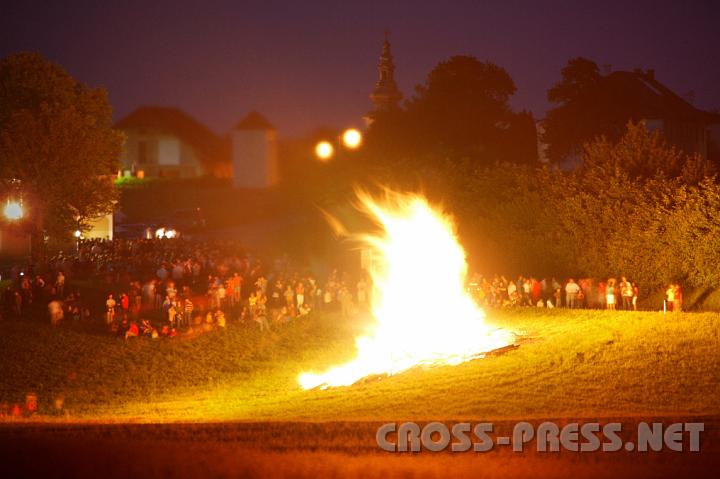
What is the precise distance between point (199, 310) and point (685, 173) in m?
20.7

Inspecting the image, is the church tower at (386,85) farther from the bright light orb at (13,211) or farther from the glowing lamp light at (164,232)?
the bright light orb at (13,211)

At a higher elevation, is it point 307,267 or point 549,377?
point 307,267

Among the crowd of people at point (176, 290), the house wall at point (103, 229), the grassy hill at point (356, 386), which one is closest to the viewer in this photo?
the grassy hill at point (356, 386)

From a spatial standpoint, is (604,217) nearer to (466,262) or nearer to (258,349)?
(466,262)

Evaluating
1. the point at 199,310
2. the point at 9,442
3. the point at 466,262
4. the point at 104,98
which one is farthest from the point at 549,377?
the point at 104,98

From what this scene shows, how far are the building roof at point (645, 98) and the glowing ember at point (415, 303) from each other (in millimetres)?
19069

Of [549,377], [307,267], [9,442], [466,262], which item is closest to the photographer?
[9,442]

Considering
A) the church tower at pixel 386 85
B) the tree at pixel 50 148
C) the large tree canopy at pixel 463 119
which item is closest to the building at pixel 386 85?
the church tower at pixel 386 85

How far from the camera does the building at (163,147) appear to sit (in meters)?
→ 96.3

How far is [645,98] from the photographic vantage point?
6291 cm

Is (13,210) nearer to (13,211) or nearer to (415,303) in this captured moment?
(13,211)

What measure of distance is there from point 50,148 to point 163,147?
178 ft

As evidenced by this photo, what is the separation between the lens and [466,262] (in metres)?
44.8

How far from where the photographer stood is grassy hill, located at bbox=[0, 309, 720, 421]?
22906 millimetres
